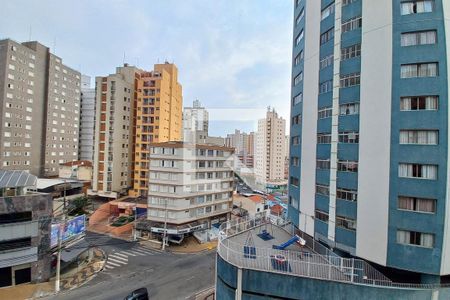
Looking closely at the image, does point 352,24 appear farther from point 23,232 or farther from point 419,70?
point 23,232

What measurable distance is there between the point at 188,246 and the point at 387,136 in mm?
26800

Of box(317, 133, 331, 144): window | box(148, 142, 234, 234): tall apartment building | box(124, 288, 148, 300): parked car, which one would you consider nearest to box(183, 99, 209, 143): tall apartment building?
box(148, 142, 234, 234): tall apartment building

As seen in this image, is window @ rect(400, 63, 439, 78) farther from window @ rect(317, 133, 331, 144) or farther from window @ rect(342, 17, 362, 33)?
window @ rect(317, 133, 331, 144)

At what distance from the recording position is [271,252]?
49.1 ft

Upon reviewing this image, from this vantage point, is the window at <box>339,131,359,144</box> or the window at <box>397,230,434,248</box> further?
the window at <box>339,131,359,144</box>

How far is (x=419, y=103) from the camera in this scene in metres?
13.1

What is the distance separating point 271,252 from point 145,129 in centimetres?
4190

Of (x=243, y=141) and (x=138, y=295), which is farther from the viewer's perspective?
(x=243, y=141)

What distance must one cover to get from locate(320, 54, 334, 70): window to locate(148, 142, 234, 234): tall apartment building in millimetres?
19883

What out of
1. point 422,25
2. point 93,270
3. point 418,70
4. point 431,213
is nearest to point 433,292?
point 431,213

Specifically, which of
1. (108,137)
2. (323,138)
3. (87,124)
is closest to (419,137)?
(323,138)

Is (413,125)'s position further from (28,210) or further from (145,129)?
(145,129)

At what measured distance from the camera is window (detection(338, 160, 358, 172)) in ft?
48.4

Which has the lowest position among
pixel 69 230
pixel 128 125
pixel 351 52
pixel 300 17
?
pixel 69 230
